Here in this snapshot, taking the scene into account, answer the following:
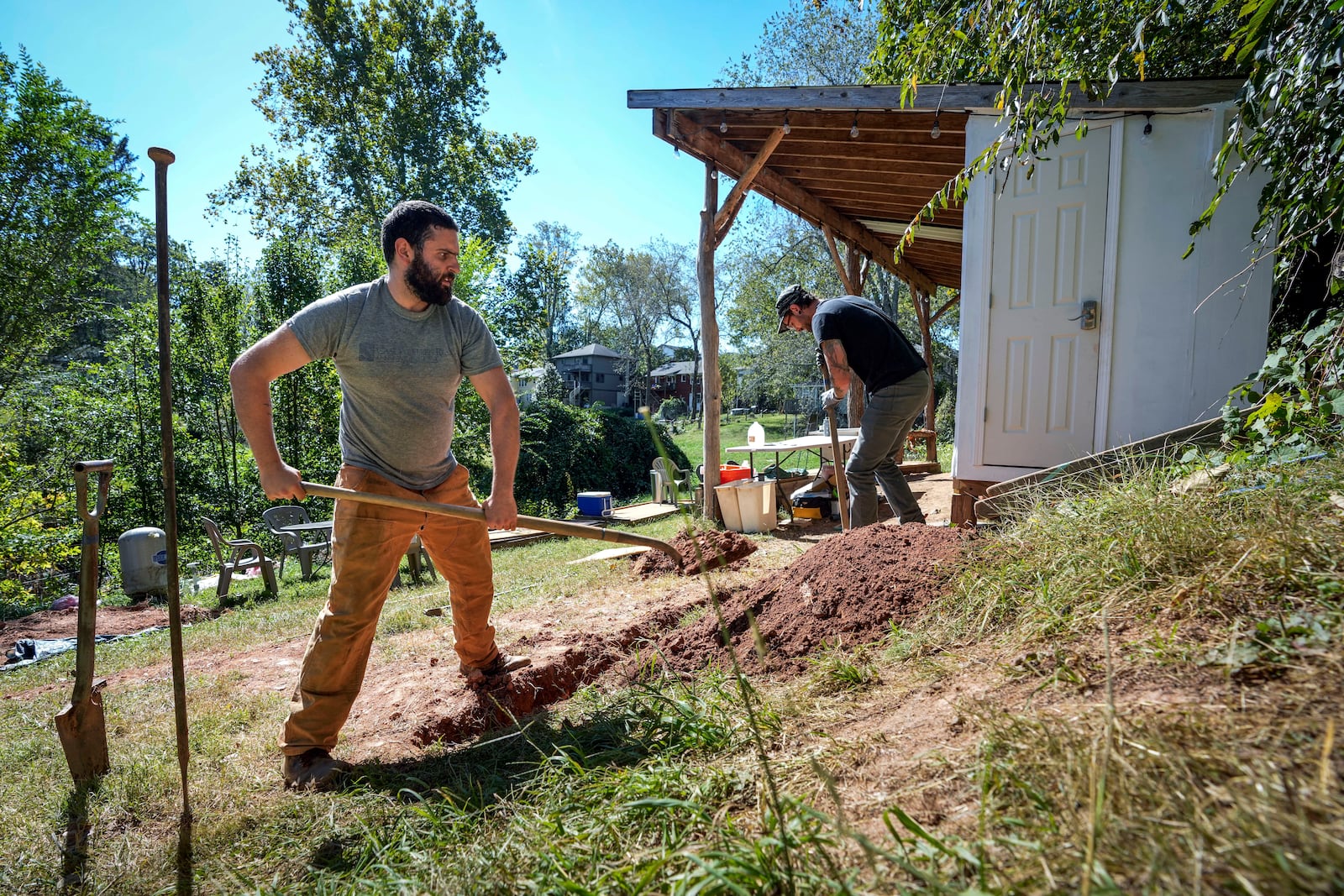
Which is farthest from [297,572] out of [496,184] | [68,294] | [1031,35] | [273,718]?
[496,184]

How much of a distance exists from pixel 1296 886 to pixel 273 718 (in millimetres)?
3695

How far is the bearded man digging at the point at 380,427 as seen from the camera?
2486mm

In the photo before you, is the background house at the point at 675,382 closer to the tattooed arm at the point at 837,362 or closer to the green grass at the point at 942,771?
the tattooed arm at the point at 837,362

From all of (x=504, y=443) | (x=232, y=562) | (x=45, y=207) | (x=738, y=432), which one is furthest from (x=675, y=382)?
(x=504, y=443)

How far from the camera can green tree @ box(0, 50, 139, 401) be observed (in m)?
10.5

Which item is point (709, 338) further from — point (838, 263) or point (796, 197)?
point (838, 263)

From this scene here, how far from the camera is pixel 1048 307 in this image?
16.6 feet

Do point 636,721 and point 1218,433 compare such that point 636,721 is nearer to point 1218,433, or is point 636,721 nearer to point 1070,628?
point 1070,628

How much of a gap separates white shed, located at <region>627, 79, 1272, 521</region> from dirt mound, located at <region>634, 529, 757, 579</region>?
183cm

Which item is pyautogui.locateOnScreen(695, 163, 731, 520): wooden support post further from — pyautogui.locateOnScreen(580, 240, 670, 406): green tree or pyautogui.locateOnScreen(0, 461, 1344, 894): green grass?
pyautogui.locateOnScreen(580, 240, 670, 406): green tree

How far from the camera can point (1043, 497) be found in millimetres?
3518

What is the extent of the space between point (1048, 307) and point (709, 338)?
3.21 metres

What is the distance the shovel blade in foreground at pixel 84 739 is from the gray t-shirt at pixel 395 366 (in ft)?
4.23

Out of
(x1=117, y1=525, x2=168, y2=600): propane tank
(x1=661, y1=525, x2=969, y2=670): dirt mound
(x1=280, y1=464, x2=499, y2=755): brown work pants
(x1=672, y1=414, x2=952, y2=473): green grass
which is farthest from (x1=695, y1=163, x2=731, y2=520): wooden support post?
(x1=672, y1=414, x2=952, y2=473): green grass
